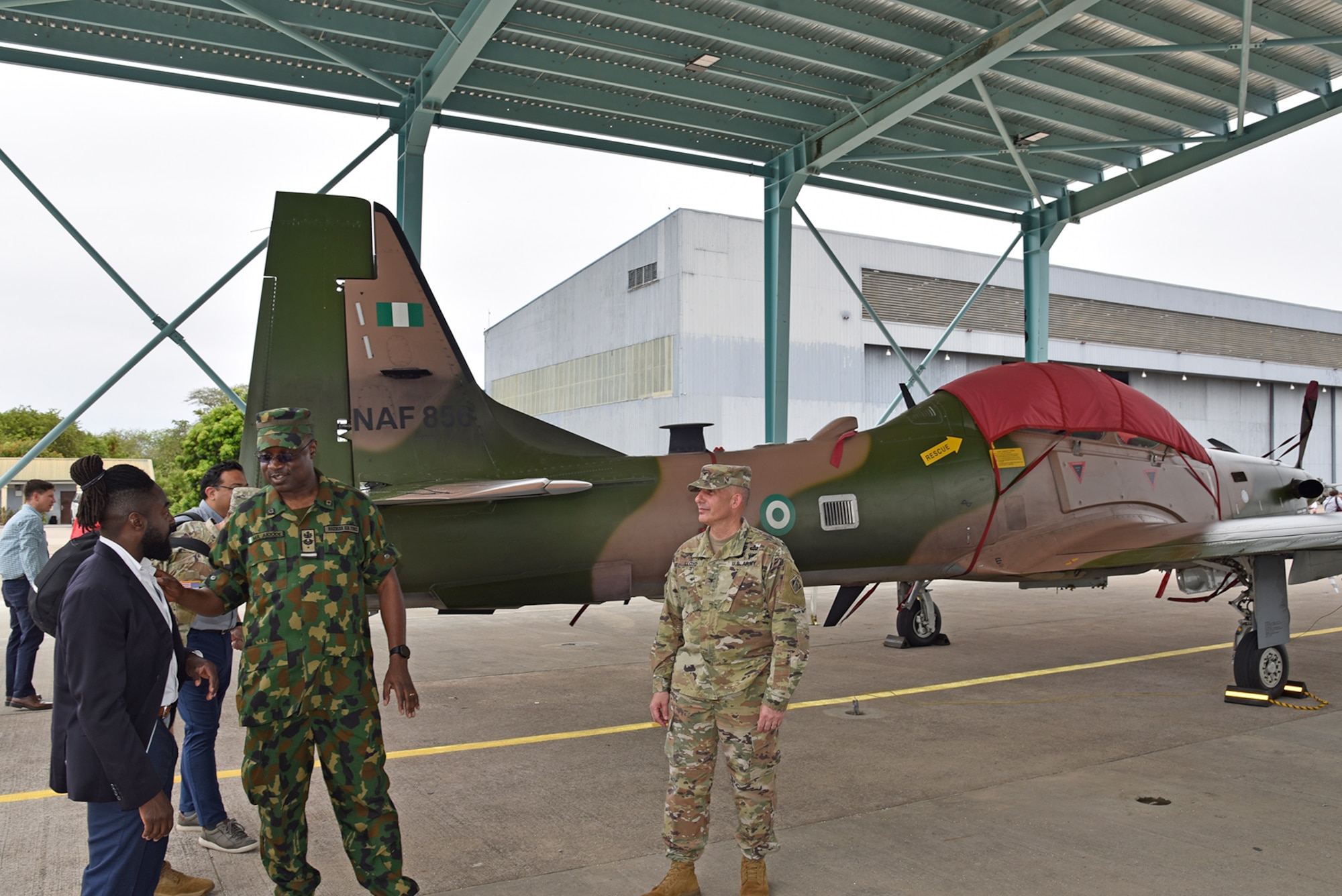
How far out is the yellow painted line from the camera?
613 centimetres

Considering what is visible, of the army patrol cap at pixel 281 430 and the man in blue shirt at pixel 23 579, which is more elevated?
the army patrol cap at pixel 281 430

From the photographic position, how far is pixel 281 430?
144 inches

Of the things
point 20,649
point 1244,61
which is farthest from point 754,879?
point 1244,61

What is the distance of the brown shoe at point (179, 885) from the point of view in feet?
13.5

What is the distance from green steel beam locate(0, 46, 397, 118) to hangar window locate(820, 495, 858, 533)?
8396 millimetres

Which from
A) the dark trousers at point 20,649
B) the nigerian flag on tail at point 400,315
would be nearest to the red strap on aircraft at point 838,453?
the nigerian flag on tail at point 400,315

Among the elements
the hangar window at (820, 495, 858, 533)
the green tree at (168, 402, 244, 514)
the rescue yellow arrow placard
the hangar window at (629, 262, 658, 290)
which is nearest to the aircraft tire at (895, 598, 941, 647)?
the rescue yellow arrow placard

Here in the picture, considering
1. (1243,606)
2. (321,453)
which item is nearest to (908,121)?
(1243,606)

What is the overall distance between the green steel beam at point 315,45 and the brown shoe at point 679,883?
9.41 meters

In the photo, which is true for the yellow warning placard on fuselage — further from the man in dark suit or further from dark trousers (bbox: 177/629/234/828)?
the man in dark suit

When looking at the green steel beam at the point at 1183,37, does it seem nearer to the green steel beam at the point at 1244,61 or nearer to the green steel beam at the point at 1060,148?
the green steel beam at the point at 1244,61

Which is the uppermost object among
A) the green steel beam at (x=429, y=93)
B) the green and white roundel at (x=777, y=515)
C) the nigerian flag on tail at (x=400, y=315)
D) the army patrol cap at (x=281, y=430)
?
the green steel beam at (x=429, y=93)

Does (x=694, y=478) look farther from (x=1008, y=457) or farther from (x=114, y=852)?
(x=114, y=852)

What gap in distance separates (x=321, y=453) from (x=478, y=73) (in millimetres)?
7464
